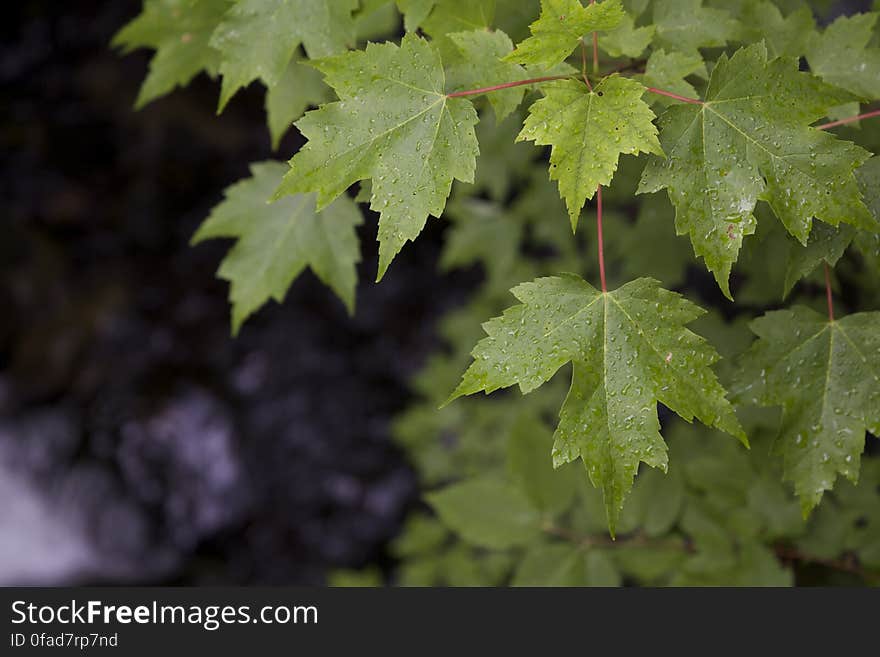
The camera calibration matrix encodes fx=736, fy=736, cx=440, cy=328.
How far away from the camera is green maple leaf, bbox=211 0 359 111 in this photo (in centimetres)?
138

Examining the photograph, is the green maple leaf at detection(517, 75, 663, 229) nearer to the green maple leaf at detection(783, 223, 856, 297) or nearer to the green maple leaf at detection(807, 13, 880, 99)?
the green maple leaf at detection(783, 223, 856, 297)

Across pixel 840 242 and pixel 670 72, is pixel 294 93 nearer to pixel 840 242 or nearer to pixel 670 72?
pixel 670 72

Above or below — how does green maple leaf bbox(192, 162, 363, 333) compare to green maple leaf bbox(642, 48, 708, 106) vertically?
below

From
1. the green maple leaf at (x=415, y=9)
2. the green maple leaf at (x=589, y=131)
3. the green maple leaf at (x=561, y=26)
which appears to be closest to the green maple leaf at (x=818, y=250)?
the green maple leaf at (x=589, y=131)

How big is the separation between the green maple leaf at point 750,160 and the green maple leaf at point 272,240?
84cm

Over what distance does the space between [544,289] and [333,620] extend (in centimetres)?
118

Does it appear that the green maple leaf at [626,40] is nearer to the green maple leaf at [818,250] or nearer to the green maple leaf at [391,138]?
the green maple leaf at [391,138]

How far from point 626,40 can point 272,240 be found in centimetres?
95

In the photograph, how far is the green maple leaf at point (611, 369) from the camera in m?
1.20

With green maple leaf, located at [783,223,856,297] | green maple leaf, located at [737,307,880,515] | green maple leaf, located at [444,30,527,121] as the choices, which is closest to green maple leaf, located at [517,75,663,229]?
green maple leaf, located at [444,30,527,121]

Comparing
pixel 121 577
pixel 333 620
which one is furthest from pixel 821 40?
pixel 121 577

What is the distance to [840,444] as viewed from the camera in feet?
4.25

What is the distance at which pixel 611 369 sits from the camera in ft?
4.11

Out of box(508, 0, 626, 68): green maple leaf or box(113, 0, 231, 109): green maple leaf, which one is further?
box(113, 0, 231, 109): green maple leaf
